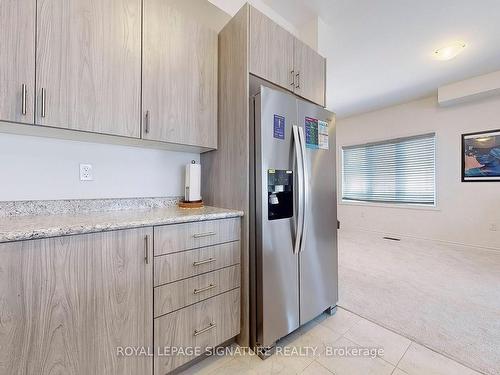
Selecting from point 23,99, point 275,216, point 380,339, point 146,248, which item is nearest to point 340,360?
point 380,339

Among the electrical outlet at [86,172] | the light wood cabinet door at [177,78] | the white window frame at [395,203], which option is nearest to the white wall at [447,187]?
the white window frame at [395,203]

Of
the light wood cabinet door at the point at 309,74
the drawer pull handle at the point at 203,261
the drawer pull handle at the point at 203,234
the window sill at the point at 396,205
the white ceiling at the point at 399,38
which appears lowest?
the drawer pull handle at the point at 203,261

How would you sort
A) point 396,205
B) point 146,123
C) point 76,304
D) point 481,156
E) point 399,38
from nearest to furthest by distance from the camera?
point 76,304 → point 146,123 → point 399,38 → point 481,156 → point 396,205

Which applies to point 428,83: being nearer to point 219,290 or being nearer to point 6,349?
point 219,290

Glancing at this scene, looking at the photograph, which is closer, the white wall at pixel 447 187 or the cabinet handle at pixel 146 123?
the cabinet handle at pixel 146 123

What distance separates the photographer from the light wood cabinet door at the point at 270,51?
152 centimetres

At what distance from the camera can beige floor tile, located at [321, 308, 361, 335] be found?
67.7 inches

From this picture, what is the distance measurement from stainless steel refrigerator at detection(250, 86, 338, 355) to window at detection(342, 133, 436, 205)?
139 inches

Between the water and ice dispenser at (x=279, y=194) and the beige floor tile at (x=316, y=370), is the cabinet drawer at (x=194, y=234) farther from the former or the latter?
the beige floor tile at (x=316, y=370)

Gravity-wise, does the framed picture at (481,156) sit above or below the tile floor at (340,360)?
above

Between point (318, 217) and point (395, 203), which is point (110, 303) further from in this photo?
point (395, 203)

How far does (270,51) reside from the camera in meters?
1.62

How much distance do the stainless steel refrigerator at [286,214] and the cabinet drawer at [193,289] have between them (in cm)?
15

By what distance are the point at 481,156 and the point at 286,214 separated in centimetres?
400
